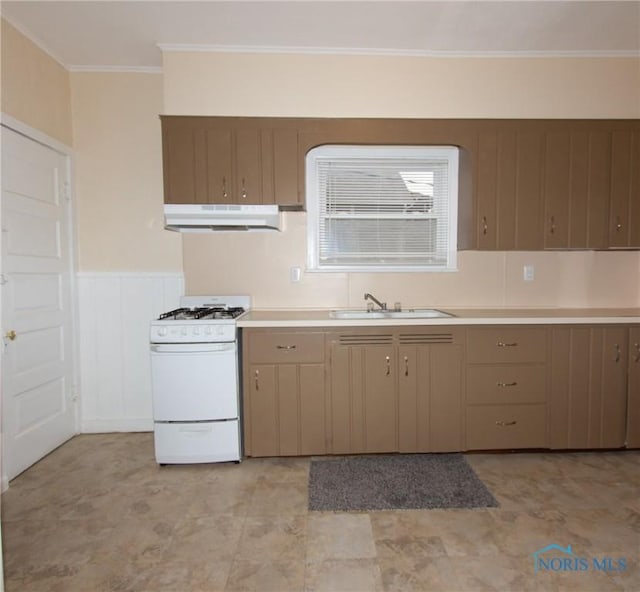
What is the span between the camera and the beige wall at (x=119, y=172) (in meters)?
3.39

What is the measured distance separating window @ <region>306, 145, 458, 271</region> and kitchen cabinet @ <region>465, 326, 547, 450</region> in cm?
77

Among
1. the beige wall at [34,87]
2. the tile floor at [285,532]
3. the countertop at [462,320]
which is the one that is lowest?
the tile floor at [285,532]

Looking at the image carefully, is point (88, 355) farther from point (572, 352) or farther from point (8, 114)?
point (572, 352)

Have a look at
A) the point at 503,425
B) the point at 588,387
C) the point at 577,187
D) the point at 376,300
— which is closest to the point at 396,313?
the point at 376,300

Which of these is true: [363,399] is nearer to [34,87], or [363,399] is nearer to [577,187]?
[577,187]

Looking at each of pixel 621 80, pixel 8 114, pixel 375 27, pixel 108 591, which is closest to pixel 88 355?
pixel 8 114

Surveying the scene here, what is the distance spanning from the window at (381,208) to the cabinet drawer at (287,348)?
2.39 feet

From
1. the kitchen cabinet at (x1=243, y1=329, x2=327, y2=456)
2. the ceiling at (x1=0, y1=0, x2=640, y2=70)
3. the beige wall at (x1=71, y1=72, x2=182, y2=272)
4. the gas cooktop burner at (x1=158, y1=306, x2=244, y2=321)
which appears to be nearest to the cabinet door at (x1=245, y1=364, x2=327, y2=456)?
the kitchen cabinet at (x1=243, y1=329, x2=327, y2=456)

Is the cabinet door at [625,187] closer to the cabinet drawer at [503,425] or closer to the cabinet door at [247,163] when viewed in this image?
the cabinet drawer at [503,425]

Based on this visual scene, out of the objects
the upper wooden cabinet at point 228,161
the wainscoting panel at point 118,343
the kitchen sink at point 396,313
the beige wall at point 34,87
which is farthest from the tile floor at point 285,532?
the beige wall at point 34,87

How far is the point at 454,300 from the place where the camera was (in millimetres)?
3398

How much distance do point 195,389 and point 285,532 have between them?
1.02 metres

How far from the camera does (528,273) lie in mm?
3387

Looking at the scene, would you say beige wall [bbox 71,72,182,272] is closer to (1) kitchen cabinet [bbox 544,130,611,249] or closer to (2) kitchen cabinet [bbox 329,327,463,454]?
(2) kitchen cabinet [bbox 329,327,463,454]
